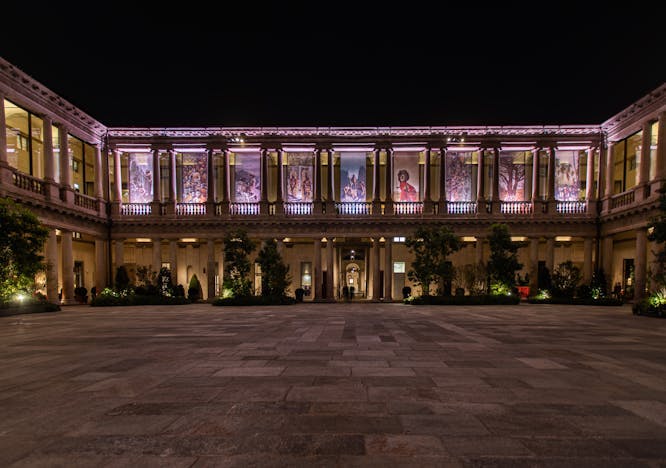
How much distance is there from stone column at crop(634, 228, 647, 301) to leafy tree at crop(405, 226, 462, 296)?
1329cm

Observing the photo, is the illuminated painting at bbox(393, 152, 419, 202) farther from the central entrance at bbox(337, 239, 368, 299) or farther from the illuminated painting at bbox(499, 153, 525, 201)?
the illuminated painting at bbox(499, 153, 525, 201)

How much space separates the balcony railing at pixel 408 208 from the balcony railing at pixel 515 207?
740 centimetres

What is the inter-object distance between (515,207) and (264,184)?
23074 mm

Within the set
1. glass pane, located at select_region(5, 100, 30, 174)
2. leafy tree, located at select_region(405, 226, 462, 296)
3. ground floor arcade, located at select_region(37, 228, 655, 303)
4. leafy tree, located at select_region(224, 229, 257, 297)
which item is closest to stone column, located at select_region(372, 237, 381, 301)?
ground floor arcade, located at select_region(37, 228, 655, 303)

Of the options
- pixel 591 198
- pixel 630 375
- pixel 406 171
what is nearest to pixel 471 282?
pixel 406 171

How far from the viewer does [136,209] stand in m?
31.2

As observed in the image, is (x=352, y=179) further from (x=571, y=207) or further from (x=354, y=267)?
(x=571, y=207)

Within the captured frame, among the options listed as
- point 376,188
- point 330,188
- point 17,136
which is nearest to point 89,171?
point 17,136

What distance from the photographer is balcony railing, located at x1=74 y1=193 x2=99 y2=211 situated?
27750mm

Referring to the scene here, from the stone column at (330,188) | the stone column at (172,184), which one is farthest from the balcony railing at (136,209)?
the stone column at (330,188)

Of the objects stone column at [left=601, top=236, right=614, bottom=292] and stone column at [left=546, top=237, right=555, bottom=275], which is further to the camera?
stone column at [left=546, top=237, right=555, bottom=275]

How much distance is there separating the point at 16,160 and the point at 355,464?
3205 cm

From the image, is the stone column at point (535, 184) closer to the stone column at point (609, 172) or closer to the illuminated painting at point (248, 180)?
Answer: the stone column at point (609, 172)

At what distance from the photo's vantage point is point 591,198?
30.2m
